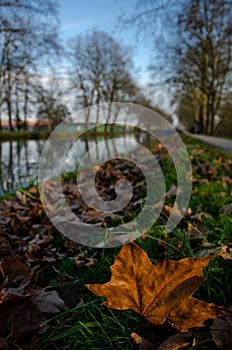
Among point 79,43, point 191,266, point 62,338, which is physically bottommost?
point 62,338

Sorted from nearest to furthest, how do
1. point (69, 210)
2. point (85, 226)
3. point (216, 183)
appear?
1. point (85, 226)
2. point (69, 210)
3. point (216, 183)

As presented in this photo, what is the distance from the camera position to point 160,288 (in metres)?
0.78

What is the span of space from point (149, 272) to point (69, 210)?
154 cm

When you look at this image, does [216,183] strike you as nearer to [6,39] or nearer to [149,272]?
[149,272]

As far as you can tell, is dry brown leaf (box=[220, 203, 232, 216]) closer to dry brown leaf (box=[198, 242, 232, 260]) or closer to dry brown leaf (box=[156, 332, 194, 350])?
dry brown leaf (box=[198, 242, 232, 260])

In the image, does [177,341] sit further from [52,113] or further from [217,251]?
[52,113]

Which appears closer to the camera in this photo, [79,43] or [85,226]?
[85,226]

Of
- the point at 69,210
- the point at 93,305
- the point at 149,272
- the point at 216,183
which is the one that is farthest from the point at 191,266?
the point at 216,183

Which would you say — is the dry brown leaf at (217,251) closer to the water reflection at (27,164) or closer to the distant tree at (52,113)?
the water reflection at (27,164)

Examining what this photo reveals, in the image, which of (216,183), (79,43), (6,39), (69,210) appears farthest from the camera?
(79,43)

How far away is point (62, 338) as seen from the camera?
37.8 inches

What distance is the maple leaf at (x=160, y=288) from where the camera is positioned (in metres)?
0.75

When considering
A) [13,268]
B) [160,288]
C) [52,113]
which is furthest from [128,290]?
[52,113]

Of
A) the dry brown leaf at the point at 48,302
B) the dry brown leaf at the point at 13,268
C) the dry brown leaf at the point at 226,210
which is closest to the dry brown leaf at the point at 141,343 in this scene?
the dry brown leaf at the point at 48,302
